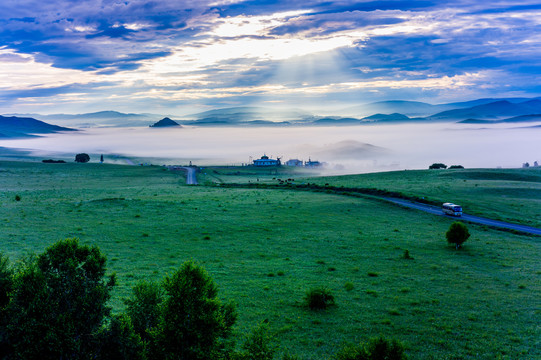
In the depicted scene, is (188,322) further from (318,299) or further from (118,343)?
(318,299)

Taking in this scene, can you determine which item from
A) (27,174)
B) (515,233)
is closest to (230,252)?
(515,233)

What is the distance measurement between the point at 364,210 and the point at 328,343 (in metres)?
42.1

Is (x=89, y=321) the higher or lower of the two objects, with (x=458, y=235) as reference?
higher

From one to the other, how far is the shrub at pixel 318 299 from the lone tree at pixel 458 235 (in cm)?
2058

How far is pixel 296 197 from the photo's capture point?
7162cm

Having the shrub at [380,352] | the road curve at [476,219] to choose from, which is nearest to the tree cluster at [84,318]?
the shrub at [380,352]

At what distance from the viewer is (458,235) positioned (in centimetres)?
3734

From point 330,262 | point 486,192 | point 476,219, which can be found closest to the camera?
point 330,262

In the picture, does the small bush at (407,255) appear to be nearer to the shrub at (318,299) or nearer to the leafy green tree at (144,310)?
the shrub at (318,299)

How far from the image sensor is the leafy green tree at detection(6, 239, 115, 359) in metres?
12.2

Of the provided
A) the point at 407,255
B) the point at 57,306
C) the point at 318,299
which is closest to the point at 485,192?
the point at 407,255

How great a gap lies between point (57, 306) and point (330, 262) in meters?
23.4

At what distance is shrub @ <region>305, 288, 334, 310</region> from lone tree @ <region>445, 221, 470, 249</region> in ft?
67.5

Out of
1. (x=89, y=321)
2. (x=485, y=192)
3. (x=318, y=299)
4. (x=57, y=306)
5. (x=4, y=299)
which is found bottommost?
(x=318, y=299)
